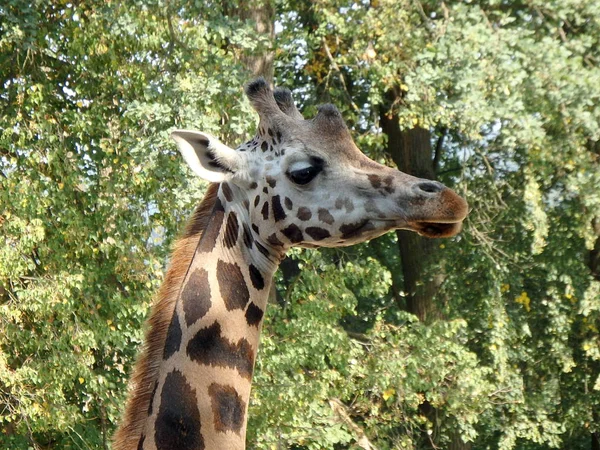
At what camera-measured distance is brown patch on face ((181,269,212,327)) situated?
4.13 meters

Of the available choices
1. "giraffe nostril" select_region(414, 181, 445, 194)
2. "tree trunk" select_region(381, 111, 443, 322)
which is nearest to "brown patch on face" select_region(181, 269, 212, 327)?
"giraffe nostril" select_region(414, 181, 445, 194)

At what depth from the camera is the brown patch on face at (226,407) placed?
3.98 metres

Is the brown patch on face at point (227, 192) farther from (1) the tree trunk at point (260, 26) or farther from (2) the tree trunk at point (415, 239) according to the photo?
(2) the tree trunk at point (415, 239)

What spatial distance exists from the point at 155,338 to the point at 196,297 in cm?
22

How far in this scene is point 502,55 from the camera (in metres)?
11.7

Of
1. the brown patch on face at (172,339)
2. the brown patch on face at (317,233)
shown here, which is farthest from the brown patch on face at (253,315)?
the brown patch on face at (317,233)

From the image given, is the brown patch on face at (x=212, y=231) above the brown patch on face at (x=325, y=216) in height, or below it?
below

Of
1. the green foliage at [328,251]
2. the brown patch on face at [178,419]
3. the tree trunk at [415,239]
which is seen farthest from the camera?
the tree trunk at [415,239]

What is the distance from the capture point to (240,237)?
4.38 metres

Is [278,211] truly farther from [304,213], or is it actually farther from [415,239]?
[415,239]

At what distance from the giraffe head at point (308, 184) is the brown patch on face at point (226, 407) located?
0.68 meters

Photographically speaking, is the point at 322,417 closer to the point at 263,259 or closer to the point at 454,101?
the point at 454,101

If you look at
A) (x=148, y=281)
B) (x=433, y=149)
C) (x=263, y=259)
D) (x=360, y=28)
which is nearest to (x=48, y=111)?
Answer: (x=148, y=281)

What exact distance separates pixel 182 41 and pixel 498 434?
8.78m
